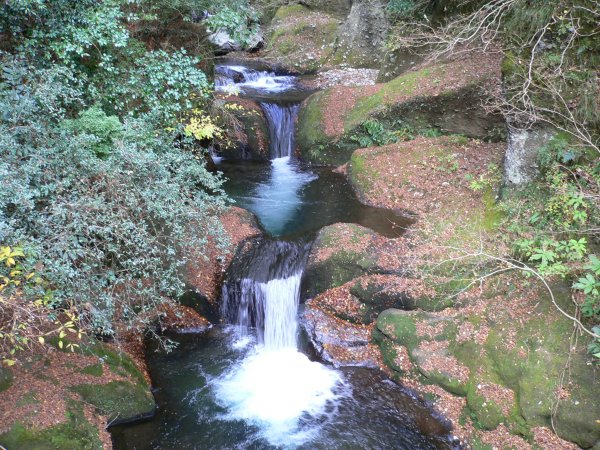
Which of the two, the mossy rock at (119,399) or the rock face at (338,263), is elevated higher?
the rock face at (338,263)

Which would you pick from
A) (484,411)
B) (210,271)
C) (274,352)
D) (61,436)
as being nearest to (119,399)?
(61,436)

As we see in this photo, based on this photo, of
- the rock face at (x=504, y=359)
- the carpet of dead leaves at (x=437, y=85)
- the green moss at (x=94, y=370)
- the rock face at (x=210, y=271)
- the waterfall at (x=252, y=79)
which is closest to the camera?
the rock face at (x=504, y=359)

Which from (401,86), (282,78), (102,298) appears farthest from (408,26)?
(102,298)

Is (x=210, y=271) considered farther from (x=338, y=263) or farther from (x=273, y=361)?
(x=338, y=263)

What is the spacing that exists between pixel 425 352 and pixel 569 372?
1.98 meters

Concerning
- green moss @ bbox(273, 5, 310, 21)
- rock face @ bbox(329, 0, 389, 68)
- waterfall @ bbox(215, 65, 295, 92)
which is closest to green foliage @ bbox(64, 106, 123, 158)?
waterfall @ bbox(215, 65, 295, 92)

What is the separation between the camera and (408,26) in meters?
14.7

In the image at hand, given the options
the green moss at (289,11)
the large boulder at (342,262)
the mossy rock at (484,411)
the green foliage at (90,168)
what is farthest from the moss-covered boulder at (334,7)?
the mossy rock at (484,411)

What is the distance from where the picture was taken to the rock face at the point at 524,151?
791 cm

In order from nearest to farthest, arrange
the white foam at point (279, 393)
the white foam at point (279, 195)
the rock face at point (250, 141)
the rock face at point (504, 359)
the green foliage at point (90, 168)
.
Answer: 1. the green foliage at point (90, 168)
2. the rock face at point (504, 359)
3. the white foam at point (279, 393)
4. the white foam at point (279, 195)
5. the rock face at point (250, 141)

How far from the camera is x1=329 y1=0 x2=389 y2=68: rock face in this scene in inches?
774

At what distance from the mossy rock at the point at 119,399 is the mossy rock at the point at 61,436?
0.28 m

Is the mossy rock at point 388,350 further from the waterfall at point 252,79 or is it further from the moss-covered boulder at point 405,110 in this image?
the waterfall at point 252,79

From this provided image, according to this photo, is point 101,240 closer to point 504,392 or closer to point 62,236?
point 62,236
